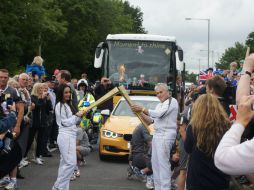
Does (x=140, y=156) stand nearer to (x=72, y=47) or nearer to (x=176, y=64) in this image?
(x=176, y=64)

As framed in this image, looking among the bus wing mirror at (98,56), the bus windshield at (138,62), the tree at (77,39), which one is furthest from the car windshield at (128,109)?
the tree at (77,39)

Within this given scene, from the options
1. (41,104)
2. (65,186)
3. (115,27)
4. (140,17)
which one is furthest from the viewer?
(140,17)

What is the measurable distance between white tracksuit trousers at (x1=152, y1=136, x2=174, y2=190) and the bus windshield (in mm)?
10462

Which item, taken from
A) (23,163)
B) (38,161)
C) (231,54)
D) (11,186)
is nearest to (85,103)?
(38,161)

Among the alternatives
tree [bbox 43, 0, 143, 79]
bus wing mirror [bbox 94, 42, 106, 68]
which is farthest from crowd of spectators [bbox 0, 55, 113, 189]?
tree [bbox 43, 0, 143, 79]

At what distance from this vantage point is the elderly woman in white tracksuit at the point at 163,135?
28.9 ft

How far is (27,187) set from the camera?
10016 millimetres

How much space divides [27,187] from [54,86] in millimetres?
5936

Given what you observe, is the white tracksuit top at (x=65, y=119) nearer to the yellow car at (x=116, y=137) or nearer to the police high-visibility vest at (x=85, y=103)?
the yellow car at (x=116, y=137)

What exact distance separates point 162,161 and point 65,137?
152 centimetres

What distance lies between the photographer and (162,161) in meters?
8.82

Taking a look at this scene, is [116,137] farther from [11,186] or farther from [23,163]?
[11,186]

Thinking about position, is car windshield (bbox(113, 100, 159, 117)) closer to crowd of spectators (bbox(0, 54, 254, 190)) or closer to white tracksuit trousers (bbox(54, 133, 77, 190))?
crowd of spectators (bbox(0, 54, 254, 190))

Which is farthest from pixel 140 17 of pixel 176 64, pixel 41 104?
pixel 41 104
